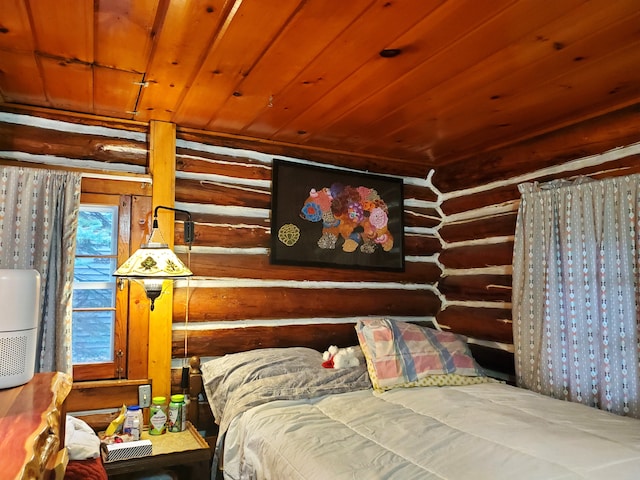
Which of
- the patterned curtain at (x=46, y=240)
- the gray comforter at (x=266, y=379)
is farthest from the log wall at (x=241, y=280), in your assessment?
the patterned curtain at (x=46, y=240)

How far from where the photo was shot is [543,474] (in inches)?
61.5

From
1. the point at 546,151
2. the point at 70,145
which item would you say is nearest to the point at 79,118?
the point at 70,145

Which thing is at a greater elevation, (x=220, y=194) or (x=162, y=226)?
(x=220, y=194)

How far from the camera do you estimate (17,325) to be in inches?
51.8

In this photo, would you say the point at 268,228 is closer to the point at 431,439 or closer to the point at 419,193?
the point at 419,193

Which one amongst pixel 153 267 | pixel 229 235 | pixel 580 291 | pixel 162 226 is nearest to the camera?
pixel 153 267

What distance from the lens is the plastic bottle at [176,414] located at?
2.57m

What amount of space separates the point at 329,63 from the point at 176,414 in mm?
1938

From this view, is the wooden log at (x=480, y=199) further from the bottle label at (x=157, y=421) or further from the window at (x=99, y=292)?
the bottle label at (x=157, y=421)

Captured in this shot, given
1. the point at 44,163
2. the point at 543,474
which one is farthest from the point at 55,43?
the point at 543,474

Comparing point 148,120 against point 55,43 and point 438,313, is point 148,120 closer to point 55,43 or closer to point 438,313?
point 55,43

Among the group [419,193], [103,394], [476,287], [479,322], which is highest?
[419,193]

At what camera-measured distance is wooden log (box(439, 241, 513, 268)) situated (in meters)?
3.23

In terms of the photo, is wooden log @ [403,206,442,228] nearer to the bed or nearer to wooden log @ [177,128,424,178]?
wooden log @ [177,128,424,178]
